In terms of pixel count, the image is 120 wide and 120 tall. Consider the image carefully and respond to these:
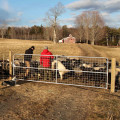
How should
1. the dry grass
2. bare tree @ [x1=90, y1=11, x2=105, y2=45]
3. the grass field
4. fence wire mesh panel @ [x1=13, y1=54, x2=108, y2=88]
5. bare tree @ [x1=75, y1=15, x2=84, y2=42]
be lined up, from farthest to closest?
1. bare tree @ [x1=75, y1=15, x2=84, y2=42]
2. bare tree @ [x1=90, y1=11, x2=105, y2=45]
3. the dry grass
4. fence wire mesh panel @ [x1=13, y1=54, x2=108, y2=88]
5. the grass field

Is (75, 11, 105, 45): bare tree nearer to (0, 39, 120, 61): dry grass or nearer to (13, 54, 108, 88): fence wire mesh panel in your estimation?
(0, 39, 120, 61): dry grass

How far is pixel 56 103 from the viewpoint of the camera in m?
5.53

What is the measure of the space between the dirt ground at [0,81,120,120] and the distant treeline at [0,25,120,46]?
2072 inches

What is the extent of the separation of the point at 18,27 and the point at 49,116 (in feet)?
365

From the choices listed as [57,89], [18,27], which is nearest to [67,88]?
[57,89]

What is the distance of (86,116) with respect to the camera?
4594 mm

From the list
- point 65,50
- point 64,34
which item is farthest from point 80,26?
point 65,50

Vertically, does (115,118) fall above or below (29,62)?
below

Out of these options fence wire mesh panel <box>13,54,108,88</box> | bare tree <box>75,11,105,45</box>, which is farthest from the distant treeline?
fence wire mesh panel <box>13,54,108,88</box>

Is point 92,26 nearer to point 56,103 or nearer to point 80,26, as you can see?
point 80,26

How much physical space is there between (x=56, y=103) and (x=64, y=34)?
8999 centimetres

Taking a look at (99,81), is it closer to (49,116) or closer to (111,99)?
(111,99)

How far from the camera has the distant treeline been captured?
65500mm

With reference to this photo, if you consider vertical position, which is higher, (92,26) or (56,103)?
(92,26)
